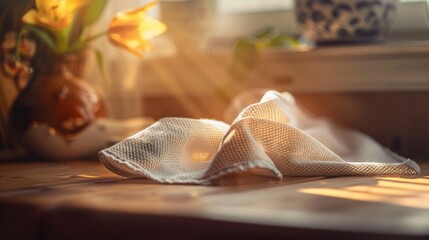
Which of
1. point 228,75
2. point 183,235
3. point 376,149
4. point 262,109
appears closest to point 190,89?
point 228,75

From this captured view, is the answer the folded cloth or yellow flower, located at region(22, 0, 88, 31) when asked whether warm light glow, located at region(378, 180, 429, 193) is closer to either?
the folded cloth

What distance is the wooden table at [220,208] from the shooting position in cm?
56

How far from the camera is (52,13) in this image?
1.12m

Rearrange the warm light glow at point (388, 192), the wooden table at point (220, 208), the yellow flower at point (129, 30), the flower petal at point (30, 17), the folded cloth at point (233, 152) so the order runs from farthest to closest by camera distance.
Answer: the yellow flower at point (129, 30), the flower petal at point (30, 17), the folded cloth at point (233, 152), the warm light glow at point (388, 192), the wooden table at point (220, 208)

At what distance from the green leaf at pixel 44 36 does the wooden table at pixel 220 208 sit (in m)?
0.34

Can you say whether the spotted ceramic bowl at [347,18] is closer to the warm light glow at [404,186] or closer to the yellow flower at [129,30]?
the yellow flower at [129,30]

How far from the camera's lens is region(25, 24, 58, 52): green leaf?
1.18 meters

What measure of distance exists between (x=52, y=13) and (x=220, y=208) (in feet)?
1.89

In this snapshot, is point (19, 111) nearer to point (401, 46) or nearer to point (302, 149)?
point (302, 149)

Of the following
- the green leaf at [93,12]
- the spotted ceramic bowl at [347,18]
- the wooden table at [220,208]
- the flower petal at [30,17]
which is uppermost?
the flower petal at [30,17]

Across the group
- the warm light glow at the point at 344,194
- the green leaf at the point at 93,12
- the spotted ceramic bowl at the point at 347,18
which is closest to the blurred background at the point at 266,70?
the spotted ceramic bowl at the point at 347,18

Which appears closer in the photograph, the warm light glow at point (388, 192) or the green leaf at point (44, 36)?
the warm light glow at point (388, 192)

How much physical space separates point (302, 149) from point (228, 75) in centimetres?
58

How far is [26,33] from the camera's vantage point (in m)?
1.21
